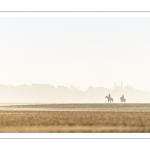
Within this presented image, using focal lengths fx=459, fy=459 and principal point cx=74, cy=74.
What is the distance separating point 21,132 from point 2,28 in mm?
27987

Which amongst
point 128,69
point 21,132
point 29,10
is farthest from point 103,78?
point 21,132

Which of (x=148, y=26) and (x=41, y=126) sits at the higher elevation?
(x=148, y=26)

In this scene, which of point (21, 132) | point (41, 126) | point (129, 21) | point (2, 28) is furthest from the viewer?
point (129, 21)

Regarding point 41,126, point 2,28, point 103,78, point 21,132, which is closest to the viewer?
point 21,132

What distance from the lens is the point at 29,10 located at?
29.9m

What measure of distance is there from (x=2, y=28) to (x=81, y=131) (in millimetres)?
28093

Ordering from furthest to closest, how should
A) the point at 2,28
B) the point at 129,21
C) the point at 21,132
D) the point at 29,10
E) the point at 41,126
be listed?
the point at 129,21, the point at 2,28, the point at 29,10, the point at 41,126, the point at 21,132

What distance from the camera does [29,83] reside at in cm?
5703
